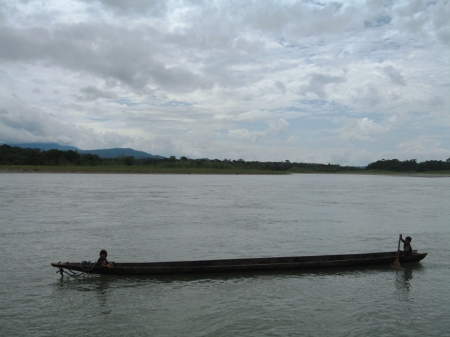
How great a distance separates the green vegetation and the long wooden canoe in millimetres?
83999

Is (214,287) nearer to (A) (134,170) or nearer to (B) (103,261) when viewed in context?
(B) (103,261)

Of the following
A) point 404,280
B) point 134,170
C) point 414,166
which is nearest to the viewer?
point 404,280

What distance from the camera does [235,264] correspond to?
14.4 m

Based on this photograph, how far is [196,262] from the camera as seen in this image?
45.9 ft

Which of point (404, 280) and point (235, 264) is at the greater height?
point (235, 264)

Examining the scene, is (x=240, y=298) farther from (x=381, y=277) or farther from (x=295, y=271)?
(x=381, y=277)

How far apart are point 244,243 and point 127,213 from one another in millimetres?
13052

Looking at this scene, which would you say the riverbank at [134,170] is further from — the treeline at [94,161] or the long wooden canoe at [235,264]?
the long wooden canoe at [235,264]

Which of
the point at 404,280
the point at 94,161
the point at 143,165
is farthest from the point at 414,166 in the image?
the point at 404,280

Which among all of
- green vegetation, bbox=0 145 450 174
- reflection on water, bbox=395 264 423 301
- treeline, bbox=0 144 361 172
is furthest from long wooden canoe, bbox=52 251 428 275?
treeline, bbox=0 144 361 172

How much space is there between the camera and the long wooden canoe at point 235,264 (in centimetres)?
1353

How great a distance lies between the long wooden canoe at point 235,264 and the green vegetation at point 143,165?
84.0 m

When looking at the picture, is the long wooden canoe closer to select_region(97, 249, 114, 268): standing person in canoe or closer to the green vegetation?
select_region(97, 249, 114, 268): standing person in canoe

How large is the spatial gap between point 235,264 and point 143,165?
106m
